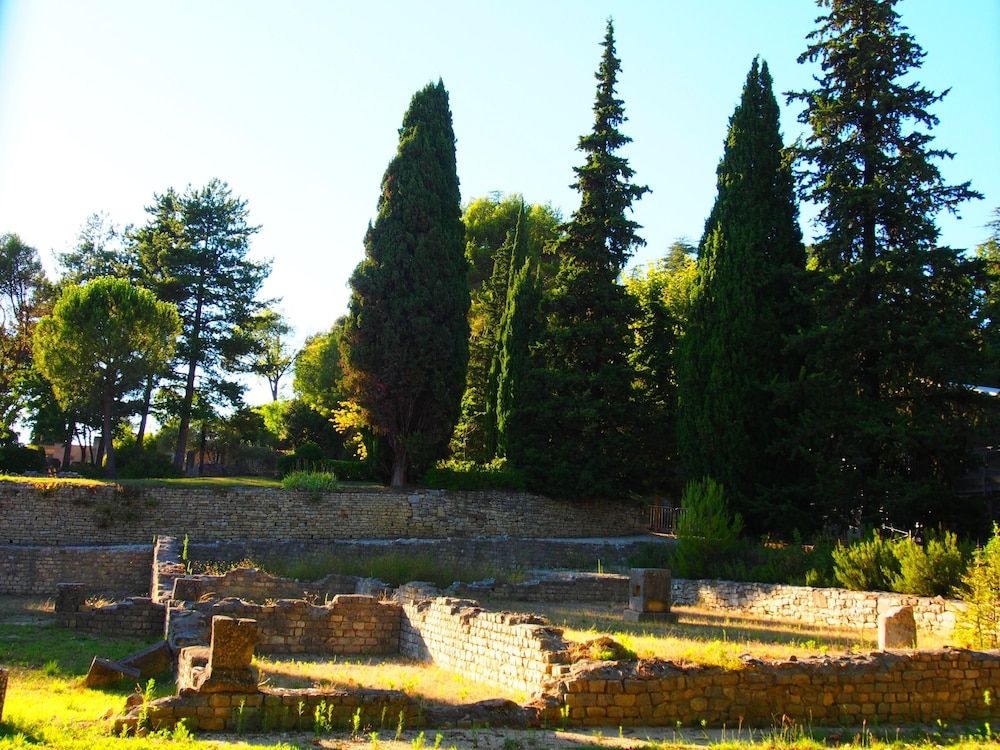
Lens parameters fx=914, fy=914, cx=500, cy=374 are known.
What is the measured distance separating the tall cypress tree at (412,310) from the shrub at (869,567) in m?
16.1

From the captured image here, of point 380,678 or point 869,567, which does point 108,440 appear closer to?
point 380,678

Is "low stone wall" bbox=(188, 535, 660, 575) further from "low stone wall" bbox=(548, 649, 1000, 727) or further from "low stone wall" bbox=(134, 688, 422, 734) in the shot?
"low stone wall" bbox=(134, 688, 422, 734)

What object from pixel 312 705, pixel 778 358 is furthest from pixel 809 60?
pixel 312 705

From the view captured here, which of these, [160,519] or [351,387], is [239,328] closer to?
[351,387]

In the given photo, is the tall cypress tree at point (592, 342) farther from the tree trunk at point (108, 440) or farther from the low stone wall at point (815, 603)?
the tree trunk at point (108, 440)

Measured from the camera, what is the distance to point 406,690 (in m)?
9.23

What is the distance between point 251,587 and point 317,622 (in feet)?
9.73

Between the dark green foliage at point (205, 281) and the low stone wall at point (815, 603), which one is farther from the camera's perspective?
the dark green foliage at point (205, 281)

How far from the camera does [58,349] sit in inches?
1293

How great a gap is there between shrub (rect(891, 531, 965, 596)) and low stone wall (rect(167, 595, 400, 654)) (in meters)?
8.64

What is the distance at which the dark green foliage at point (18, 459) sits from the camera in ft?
108

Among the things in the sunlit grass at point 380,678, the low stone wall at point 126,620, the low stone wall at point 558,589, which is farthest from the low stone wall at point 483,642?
the low stone wall at point 126,620

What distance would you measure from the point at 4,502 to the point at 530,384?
15.8 meters

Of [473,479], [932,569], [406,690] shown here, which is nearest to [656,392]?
[473,479]
